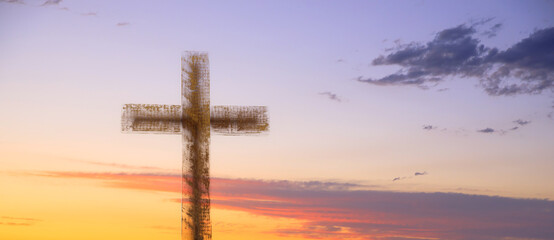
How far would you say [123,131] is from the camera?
37.5 meters

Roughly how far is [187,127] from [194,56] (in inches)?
107

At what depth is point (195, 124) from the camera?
1464 inches

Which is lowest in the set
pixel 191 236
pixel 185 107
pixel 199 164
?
pixel 191 236

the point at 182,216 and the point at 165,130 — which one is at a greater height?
the point at 165,130

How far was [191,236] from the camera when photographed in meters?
36.0

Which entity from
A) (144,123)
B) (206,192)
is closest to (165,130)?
(144,123)

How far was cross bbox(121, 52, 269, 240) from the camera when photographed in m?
36.0

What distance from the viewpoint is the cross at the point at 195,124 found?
36031 millimetres

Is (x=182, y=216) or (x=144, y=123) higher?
(x=144, y=123)

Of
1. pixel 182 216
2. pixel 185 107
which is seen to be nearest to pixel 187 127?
pixel 185 107

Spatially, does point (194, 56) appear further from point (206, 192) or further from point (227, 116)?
point (206, 192)

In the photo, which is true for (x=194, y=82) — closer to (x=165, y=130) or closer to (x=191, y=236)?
(x=165, y=130)

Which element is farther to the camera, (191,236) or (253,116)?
(253,116)

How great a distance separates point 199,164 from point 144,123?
311 cm
